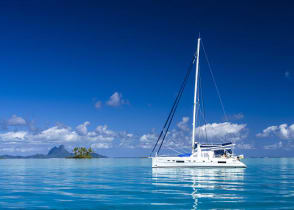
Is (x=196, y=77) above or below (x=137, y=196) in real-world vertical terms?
above

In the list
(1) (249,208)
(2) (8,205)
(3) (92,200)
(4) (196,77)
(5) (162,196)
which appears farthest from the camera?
(4) (196,77)

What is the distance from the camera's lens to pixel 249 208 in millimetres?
16250

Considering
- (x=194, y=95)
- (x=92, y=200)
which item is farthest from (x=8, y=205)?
(x=194, y=95)

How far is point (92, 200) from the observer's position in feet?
62.9

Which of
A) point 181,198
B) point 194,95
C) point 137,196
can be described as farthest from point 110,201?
point 194,95

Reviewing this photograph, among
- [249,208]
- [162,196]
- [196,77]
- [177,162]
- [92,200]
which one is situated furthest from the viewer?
[196,77]

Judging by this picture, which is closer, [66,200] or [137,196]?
[66,200]

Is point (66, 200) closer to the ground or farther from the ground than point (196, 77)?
closer to the ground

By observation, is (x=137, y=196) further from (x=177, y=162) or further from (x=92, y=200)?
(x=177, y=162)

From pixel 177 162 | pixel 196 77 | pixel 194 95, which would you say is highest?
pixel 196 77

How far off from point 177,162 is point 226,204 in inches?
1337

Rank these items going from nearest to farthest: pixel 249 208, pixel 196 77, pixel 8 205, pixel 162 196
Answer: pixel 249 208, pixel 8 205, pixel 162 196, pixel 196 77

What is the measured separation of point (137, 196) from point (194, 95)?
35.1 meters

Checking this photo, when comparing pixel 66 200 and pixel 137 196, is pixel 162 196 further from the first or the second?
pixel 66 200
